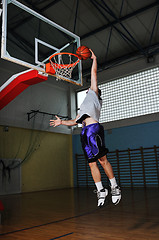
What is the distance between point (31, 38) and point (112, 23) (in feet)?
19.2

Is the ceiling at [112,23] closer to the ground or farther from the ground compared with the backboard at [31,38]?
farther from the ground

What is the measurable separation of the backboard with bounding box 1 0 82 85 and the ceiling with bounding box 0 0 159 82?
4421 millimetres

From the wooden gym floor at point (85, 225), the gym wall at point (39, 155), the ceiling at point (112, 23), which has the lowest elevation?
the wooden gym floor at point (85, 225)

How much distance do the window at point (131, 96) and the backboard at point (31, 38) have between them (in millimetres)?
6673

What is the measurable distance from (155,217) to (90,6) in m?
8.25

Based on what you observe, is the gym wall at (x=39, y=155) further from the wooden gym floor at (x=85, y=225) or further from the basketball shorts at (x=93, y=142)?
the basketball shorts at (x=93, y=142)

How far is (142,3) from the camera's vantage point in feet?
31.4

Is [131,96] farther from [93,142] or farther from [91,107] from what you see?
[93,142]

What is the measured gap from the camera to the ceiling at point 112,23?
9594 millimetres

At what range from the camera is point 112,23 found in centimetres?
1045

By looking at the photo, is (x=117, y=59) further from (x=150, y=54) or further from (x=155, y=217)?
(x=155, y=217)

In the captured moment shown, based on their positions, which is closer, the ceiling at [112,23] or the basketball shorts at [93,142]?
the basketball shorts at [93,142]

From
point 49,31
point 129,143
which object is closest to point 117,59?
point 129,143

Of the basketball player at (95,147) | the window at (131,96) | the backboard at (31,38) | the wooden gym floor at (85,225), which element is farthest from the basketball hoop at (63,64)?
the window at (131,96)
